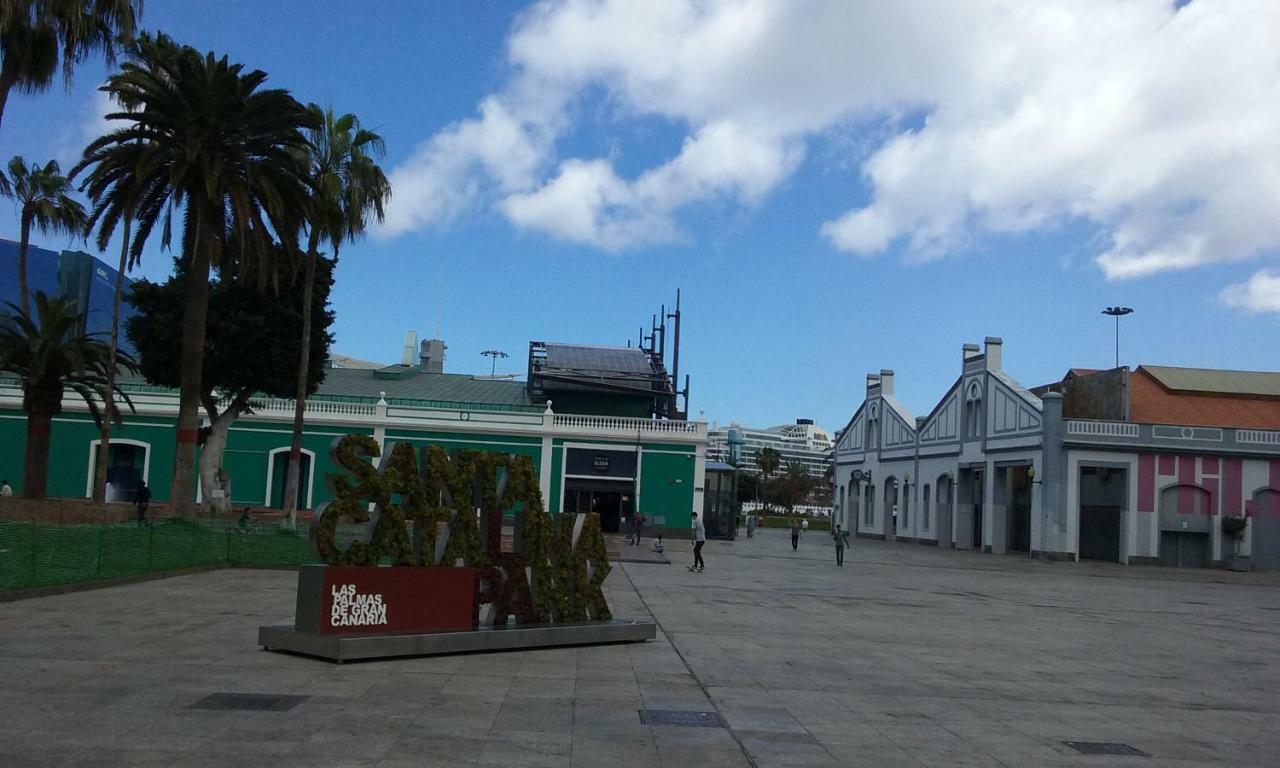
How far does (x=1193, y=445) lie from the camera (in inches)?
1977

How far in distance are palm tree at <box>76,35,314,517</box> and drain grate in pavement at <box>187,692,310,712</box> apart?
18321 mm

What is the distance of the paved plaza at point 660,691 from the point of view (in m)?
8.04

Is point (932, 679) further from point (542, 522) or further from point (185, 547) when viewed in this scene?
point (185, 547)

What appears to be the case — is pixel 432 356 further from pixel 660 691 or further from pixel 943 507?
pixel 660 691

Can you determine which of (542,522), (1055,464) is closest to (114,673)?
(542,522)

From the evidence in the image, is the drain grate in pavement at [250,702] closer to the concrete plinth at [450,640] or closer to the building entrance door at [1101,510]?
the concrete plinth at [450,640]

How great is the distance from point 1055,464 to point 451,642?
146 ft

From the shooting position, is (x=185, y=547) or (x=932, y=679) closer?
(x=932, y=679)

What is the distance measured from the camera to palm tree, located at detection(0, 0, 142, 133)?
20969 mm

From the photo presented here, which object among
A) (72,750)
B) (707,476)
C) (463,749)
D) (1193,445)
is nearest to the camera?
(72,750)

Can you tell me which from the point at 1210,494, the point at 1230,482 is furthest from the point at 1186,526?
the point at 1230,482

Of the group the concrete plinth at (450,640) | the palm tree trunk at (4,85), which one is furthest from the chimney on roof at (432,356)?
the concrete plinth at (450,640)

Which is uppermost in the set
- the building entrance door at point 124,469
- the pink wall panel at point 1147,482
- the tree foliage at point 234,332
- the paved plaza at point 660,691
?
the tree foliage at point 234,332

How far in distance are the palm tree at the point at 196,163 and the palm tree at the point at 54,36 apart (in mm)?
2223
